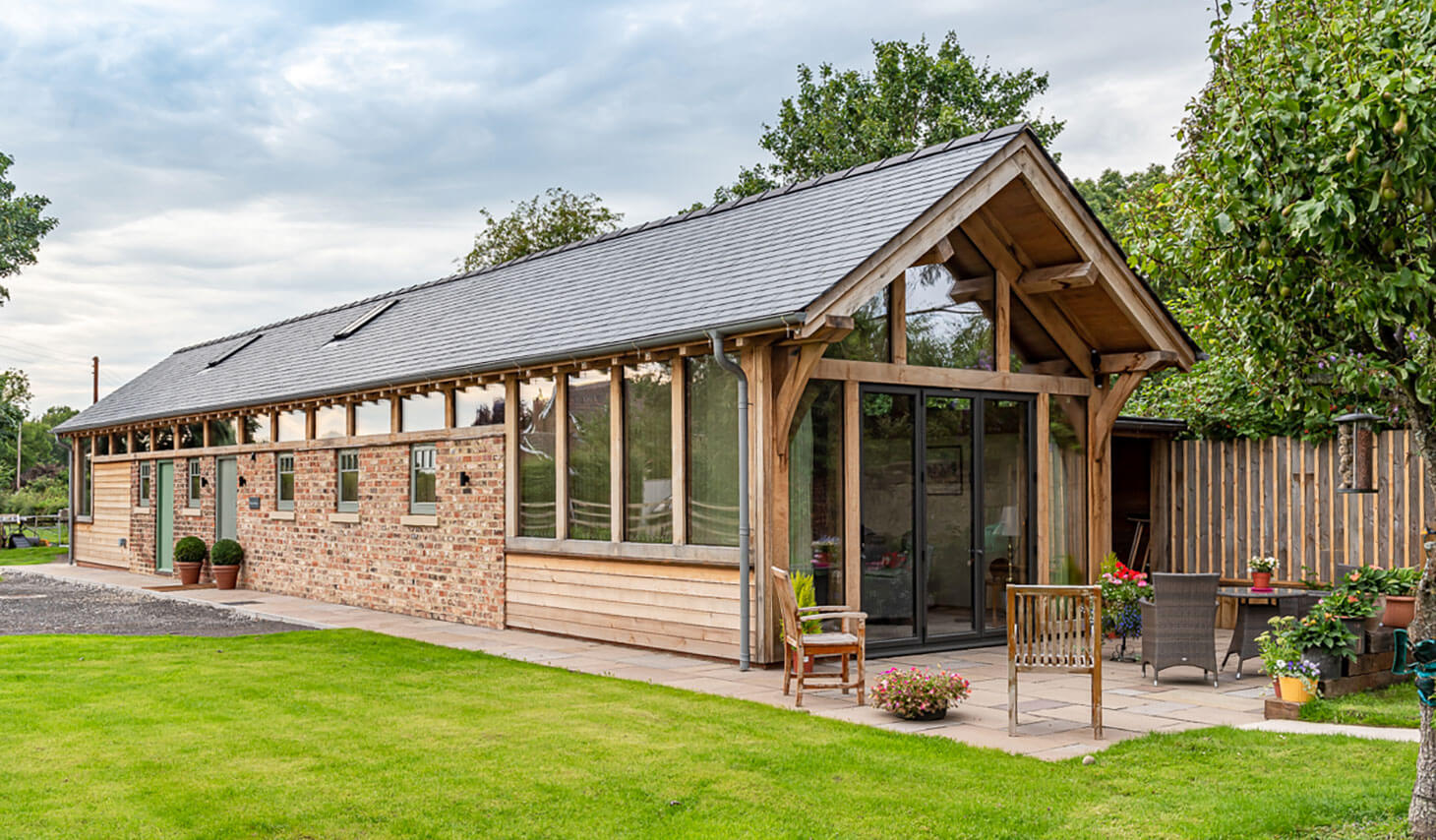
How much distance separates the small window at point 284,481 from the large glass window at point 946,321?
9.51 meters

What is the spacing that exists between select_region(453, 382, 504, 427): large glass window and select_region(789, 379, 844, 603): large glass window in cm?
396

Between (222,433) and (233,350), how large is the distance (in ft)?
16.6

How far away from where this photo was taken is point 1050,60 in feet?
103

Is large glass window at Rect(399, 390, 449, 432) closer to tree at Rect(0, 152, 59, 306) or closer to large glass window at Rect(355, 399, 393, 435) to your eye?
large glass window at Rect(355, 399, 393, 435)

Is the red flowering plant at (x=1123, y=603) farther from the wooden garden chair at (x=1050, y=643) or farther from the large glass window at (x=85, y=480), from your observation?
the large glass window at (x=85, y=480)

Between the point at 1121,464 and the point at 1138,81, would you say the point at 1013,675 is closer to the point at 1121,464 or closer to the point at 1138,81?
the point at 1121,464

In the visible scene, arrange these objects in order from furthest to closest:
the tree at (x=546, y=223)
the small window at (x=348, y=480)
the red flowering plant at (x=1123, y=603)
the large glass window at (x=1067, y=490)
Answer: the tree at (x=546, y=223), the small window at (x=348, y=480), the large glass window at (x=1067, y=490), the red flowering plant at (x=1123, y=603)

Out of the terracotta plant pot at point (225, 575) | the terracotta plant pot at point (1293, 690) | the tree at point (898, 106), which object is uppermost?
the tree at point (898, 106)

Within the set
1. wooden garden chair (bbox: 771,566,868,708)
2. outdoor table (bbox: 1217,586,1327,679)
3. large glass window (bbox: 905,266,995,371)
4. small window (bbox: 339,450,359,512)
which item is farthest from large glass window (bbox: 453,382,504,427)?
outdoor table (bbox: 1217,586,1327,679)

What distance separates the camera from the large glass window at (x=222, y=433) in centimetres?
1841

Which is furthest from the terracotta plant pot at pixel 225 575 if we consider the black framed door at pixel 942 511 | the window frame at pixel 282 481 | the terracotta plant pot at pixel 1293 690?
the terracotta plant pot at pixel 1293 690

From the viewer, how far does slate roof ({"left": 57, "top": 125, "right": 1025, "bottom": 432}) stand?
10320 millimetres

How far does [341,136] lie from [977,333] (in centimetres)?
926

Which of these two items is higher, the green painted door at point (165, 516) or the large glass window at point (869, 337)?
the large glass window at point (869, 337)
